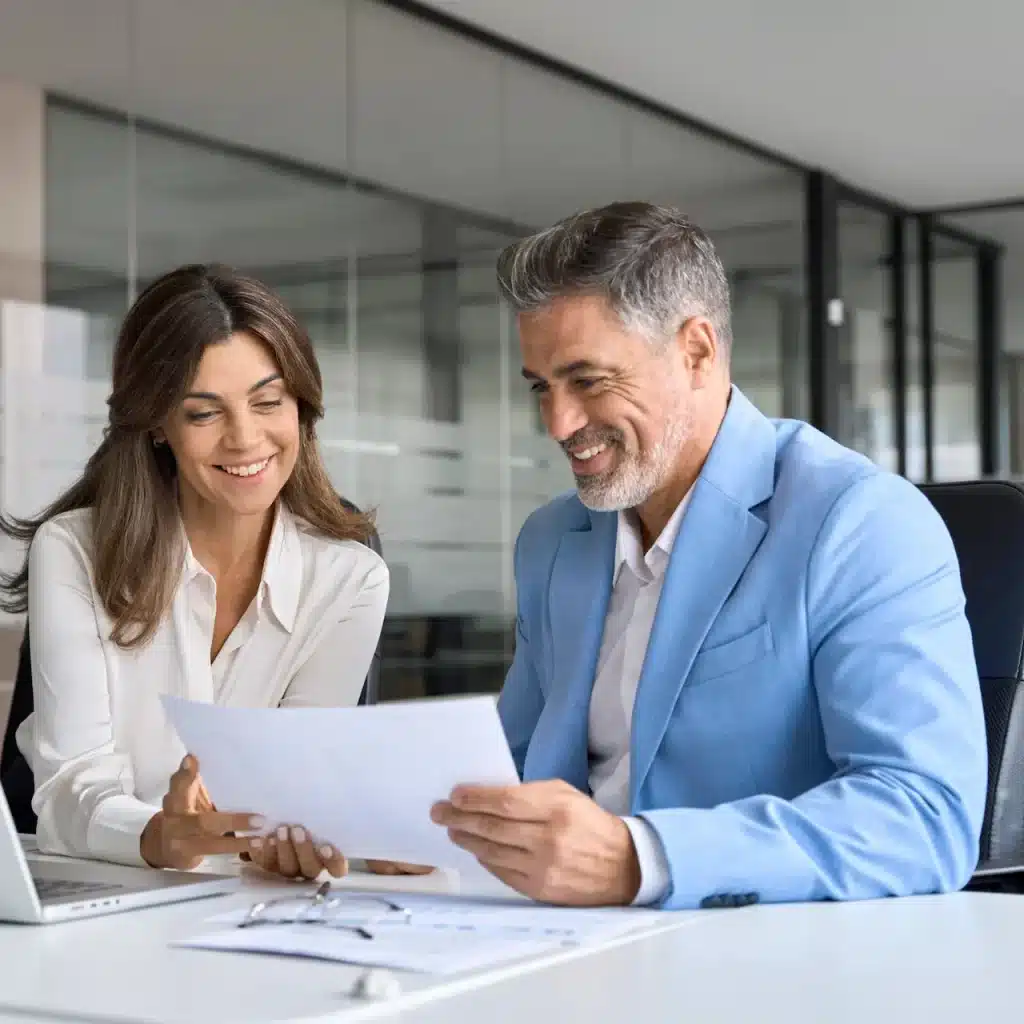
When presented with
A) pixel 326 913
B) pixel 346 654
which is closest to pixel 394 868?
pixel 326 913

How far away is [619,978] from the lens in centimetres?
114

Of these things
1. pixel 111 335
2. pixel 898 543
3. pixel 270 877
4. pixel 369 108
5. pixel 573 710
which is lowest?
pixel 270 877

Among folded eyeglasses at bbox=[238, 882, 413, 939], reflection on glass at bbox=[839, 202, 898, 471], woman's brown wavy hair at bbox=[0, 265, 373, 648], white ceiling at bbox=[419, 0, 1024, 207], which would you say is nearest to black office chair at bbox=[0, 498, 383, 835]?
woman's brown wavy hair at bbox=[0, 265, 373, 648]

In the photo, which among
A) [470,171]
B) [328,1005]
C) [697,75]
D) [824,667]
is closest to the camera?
[328,1005]

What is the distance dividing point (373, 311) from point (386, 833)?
4377mm

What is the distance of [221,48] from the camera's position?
5188mm

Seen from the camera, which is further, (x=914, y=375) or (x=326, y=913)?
(x=914, y=375)

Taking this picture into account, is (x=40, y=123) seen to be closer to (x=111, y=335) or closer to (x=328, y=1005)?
(x=111, y=335)

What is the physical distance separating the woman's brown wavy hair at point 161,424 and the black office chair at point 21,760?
149mm

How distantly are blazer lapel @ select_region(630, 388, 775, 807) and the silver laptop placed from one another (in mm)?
449

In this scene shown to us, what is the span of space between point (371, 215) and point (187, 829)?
4270 millimetres

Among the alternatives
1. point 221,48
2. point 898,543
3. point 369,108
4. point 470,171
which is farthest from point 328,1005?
point 470,171

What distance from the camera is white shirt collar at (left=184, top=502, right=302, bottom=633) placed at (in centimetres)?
231

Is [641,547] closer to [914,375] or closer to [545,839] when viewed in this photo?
[545,839]
